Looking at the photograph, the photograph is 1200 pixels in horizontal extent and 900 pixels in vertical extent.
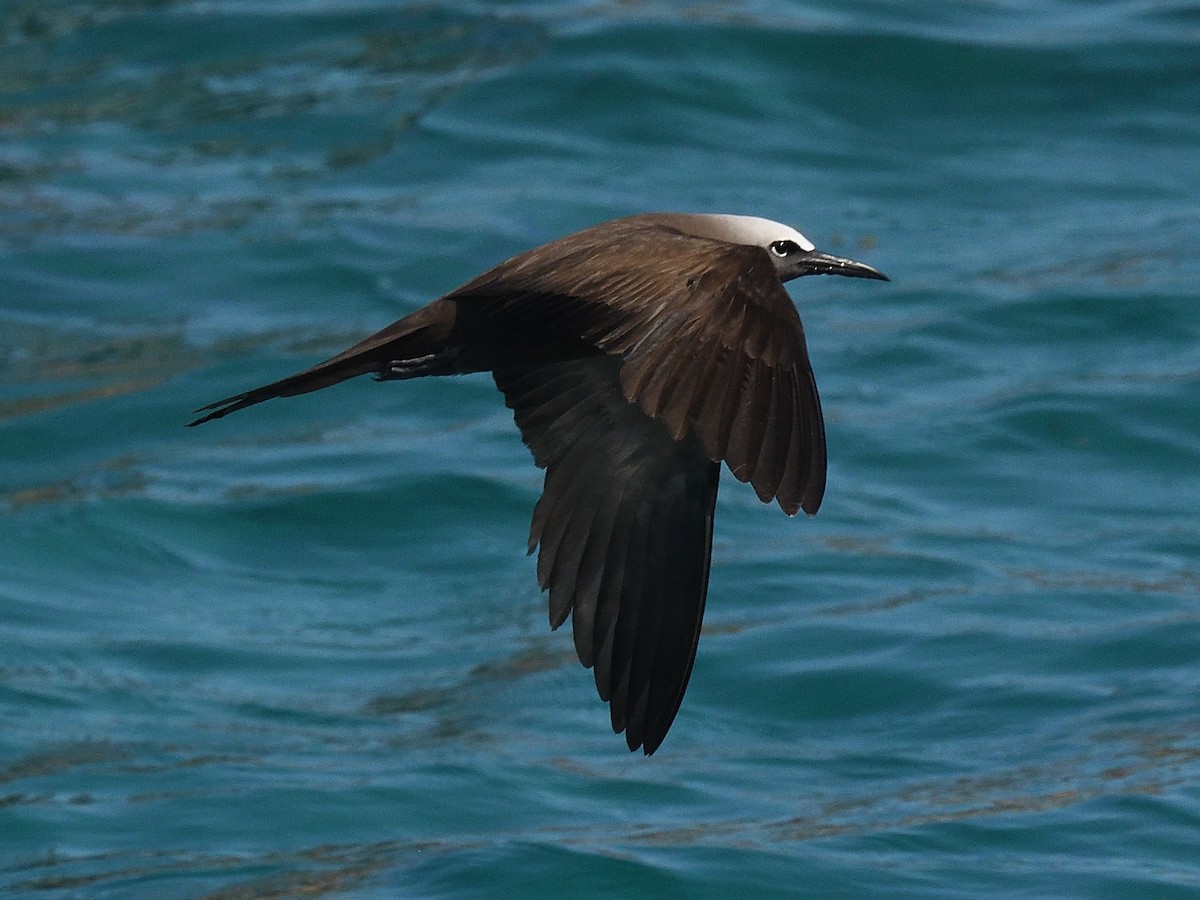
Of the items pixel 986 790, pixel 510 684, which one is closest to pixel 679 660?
pixel 986 790

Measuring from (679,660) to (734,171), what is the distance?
6888 mm

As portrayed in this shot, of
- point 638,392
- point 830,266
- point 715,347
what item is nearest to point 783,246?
point 830,266

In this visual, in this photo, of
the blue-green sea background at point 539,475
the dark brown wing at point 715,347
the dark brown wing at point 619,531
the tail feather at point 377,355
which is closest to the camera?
the dark brown wing at point 715,347

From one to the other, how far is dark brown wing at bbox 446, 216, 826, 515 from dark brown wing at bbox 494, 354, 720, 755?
0.85 m

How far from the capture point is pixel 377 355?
16.6ft

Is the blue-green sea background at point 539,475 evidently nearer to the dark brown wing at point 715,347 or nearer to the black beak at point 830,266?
the black beak at point 830,266

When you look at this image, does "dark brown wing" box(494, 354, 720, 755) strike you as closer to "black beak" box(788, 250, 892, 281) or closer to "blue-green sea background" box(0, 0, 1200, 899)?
"black beak" box(788, 250, 892, 281)

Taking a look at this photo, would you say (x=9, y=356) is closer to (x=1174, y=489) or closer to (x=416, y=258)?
(x=416, y=258)

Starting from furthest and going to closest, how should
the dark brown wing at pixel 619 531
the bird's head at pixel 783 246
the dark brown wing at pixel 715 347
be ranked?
the bird's head at pixel 783 246
the dark brown wing at pixel 619 531
the dark brown wing at pixel 715 347

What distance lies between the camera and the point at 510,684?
811 centimetres

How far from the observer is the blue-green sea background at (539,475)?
7.12m

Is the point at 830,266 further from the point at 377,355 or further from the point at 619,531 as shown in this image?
the point at 377,355

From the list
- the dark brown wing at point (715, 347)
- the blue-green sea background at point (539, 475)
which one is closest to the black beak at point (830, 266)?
the dark brown wing at point (715, 347)

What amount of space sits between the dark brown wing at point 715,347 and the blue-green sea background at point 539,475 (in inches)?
98.8
